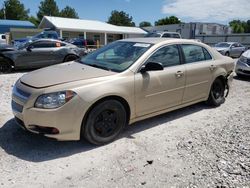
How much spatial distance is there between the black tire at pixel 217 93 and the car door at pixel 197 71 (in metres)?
0.28

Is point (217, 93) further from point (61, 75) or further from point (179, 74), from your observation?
point (61, 75)

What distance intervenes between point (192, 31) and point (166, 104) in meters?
38.9

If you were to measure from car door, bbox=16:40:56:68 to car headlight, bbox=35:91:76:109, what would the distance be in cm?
717

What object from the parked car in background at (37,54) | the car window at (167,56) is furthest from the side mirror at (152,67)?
the parked car in background at (37,54)

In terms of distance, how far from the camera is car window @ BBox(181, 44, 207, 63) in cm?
469

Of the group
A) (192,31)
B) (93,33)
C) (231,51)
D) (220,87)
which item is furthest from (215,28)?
(220,87)

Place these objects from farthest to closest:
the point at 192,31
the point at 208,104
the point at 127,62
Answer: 1. the point at 192,31
2. the point at 208,104
3. the point at 127,62

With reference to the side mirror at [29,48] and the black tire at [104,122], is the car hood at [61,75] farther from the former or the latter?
the side mirror at [29,48]

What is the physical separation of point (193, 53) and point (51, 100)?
3.11 meters

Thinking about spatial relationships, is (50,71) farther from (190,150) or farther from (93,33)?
A: (93,33)

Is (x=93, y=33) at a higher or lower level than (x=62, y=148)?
higher

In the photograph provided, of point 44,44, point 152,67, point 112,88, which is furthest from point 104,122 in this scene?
point 44,44

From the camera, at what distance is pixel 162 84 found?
162 inches

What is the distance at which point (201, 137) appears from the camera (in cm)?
396
